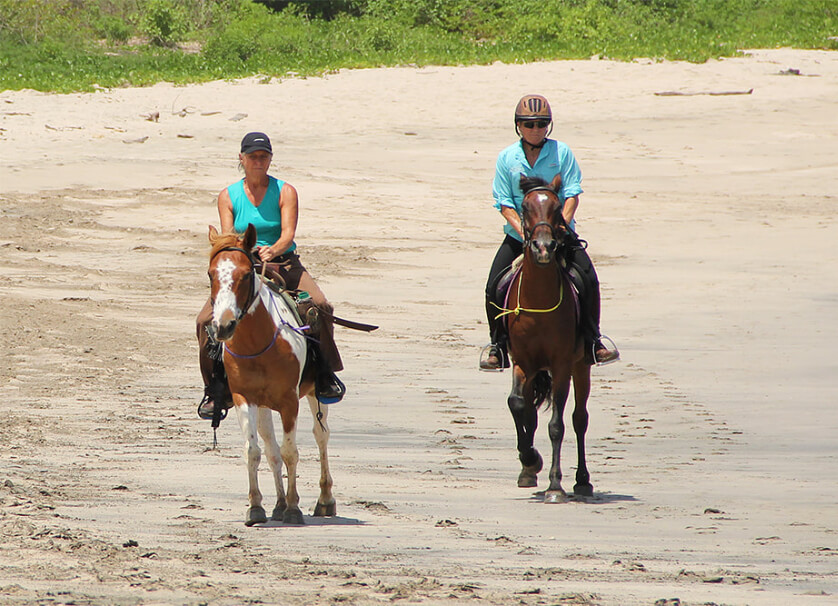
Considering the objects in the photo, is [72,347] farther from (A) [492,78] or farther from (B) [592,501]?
(A) [492,78]

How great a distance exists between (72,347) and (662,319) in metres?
6.81

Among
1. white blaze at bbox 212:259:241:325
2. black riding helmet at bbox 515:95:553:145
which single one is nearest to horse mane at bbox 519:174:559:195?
black riding helmet at bbox 515:95:553:145

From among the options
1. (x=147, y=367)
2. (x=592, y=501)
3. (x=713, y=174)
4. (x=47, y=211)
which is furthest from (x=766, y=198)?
(x=592, y=501)

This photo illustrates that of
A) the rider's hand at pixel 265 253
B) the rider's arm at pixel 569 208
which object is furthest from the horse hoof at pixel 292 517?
the rider's arm at pixel 569 208

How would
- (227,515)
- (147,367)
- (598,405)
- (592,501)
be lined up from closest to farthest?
1. (227,515)
2. (592,501)
3. (598,405)
4. (147,367)

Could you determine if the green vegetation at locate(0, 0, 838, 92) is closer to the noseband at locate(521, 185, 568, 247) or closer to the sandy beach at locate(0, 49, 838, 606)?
the sandy beach at locate(0, 49, 838, 606)

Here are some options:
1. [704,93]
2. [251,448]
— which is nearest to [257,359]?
[251,448]

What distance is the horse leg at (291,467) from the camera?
7398 mm

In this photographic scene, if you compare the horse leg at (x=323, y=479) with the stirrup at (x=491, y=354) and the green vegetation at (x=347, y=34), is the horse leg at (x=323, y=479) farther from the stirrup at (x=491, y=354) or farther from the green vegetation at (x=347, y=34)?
the green vegetation at (x=347, y=34)

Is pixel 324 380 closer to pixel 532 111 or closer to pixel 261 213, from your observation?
pixel 261 213

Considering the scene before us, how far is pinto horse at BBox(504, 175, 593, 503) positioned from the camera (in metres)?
8.52

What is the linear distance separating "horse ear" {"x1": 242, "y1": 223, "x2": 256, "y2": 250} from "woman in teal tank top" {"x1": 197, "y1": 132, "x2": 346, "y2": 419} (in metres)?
0.43

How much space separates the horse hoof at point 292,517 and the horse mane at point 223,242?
154 centimetres

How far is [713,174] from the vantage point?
2458 centimetres
